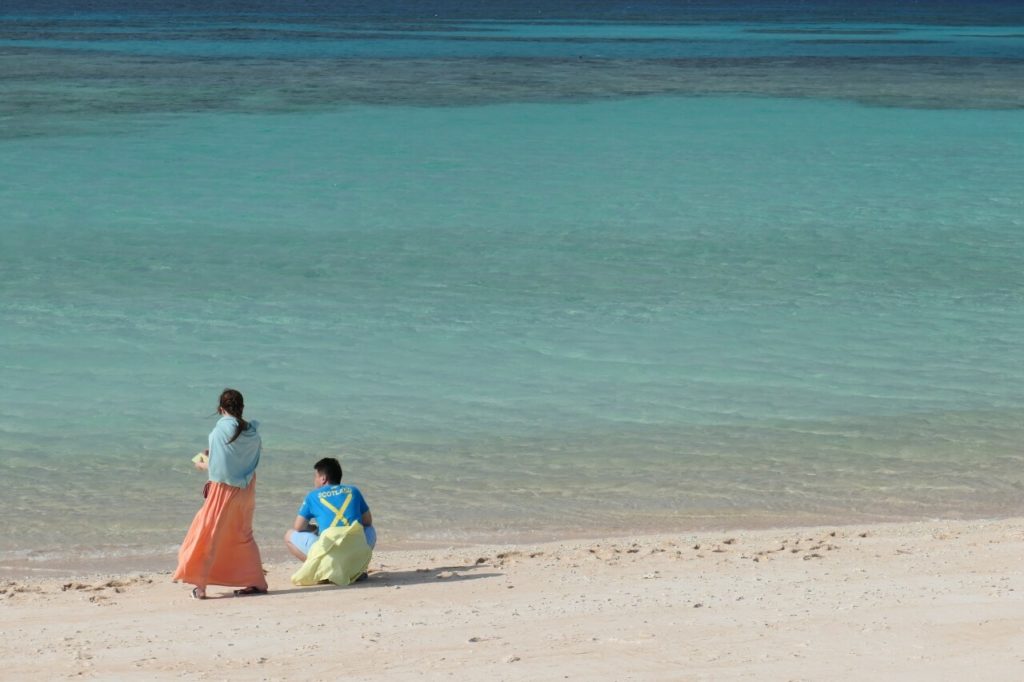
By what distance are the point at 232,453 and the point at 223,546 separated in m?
0.46

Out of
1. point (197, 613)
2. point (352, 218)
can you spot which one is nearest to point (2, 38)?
point (352, 218)

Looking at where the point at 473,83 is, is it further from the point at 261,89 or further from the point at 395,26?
the point at 395,26

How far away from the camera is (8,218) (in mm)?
18766

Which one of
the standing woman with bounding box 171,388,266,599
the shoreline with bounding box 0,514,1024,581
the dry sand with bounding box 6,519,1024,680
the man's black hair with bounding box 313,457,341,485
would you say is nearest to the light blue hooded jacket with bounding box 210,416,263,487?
the standing woman with bounding box 171,388,266,599

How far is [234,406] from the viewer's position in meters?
6.88

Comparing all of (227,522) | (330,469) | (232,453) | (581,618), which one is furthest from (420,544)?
(581,618)

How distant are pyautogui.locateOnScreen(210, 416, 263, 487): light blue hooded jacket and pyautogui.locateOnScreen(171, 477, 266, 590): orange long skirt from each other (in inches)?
2.3

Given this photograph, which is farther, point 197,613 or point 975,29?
point 975,29

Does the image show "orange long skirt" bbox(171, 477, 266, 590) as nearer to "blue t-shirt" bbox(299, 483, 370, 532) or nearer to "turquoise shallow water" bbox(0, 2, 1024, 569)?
"blue t-shirt" bbox(299, 483, 370, 532)

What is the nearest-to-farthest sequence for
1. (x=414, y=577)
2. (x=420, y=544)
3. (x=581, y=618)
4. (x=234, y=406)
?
(x=581, y=618)
(x=234, y=406)
(x=414, y=577)
(x=420, y=544)

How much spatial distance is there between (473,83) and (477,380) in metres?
28.7

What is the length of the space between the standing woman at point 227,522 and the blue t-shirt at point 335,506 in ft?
1.34

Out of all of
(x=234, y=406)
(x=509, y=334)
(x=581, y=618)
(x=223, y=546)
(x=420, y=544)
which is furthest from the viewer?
(x=509, y=334)

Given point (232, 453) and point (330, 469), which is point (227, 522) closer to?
point (232, 453)
